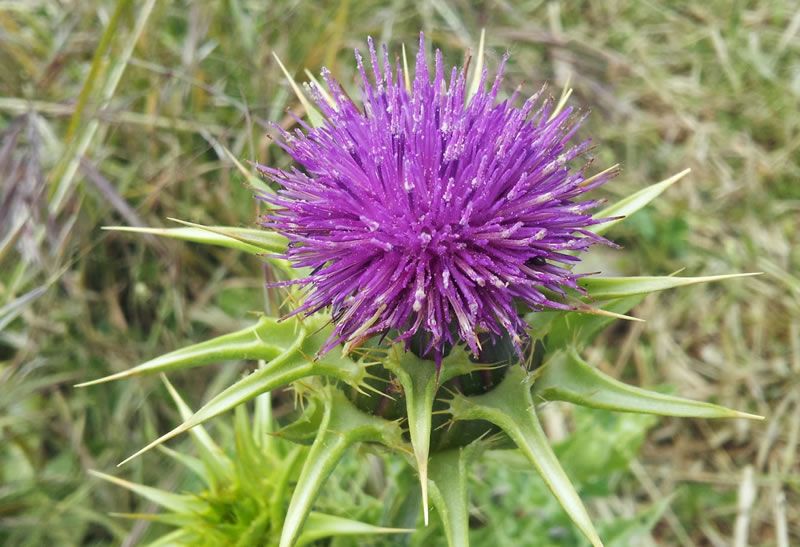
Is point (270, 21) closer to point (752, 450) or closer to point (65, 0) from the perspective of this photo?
point (65, 0)

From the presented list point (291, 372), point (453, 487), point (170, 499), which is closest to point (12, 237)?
point (170, 499)

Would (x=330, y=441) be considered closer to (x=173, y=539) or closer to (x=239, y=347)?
(x=239, y=347)

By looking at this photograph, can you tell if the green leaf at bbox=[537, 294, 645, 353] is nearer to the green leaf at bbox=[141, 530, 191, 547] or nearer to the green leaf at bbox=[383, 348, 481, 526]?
the green leaf at bbox=[383, 348, 481, 526]

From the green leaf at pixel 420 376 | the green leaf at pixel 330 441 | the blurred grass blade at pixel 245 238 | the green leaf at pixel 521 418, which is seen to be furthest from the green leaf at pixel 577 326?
the blurred grass blade at pixel 245 238

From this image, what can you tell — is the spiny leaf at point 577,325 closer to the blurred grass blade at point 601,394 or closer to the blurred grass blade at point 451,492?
the blurred grass blade at point 601,394

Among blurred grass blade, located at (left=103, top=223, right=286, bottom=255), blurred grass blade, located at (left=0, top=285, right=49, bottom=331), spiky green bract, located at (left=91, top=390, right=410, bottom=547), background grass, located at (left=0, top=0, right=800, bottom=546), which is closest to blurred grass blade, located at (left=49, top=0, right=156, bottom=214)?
background grass, located at (left=0, top=0, right=800, bottom=546)

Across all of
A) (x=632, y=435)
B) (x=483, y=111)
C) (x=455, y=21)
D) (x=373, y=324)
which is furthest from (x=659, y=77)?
(x=373, y=324)

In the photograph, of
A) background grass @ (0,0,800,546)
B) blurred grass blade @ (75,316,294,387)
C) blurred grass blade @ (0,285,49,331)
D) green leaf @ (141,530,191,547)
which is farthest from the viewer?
background grass @ (0,0,800,546)
